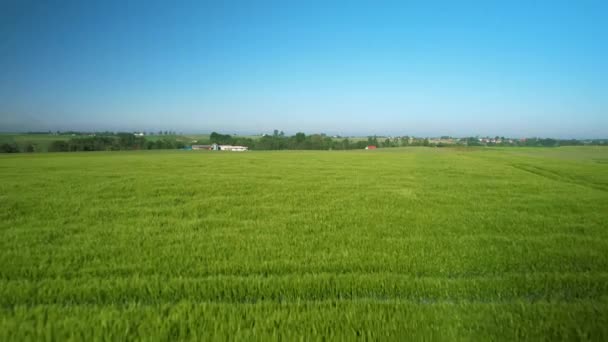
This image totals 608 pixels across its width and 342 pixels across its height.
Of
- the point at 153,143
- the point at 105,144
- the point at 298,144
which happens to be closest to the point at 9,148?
the point at 105,144

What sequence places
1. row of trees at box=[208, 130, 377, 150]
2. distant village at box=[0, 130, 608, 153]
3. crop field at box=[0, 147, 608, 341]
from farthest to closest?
row of trees at box=[208, 130, 377, 150]
distant village at box=[0, 130, 608, 153]
crop field at box=[0, 147, 608, 341]

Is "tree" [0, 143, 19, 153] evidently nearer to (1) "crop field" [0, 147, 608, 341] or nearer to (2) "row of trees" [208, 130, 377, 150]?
(2) "row of trees" [208, 130, 377, 150]

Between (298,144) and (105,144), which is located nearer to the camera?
(105,144)

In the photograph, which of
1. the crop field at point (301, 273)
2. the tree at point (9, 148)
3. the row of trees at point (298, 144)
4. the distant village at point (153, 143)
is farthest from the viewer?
the row of trees at point (298, 144)

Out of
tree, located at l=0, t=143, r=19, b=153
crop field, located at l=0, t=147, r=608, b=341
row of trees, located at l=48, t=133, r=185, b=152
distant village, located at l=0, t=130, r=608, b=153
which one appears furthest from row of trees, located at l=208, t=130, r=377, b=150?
crop field, located at l=0, t=147, r=608, b=341

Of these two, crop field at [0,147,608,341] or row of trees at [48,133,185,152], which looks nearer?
crop field at [0,147,608,341]

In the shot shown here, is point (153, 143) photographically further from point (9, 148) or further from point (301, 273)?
point (301, 273)

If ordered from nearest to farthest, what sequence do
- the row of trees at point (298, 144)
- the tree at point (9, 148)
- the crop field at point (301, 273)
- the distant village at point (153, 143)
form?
the crop field at point (301, 273) → the tree at point (9, 148) → the distant village at point (153, 143) → the row of trees at point (298, 144)

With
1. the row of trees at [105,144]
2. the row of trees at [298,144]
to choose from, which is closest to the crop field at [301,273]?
the row of trees at [105,144]

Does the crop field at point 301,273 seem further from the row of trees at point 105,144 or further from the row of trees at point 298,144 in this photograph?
the row of trees at point 298,144

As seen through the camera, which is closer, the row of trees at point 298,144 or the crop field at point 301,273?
the crop field at point 301,273

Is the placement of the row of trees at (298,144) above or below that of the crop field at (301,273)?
above

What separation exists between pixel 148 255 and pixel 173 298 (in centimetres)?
168

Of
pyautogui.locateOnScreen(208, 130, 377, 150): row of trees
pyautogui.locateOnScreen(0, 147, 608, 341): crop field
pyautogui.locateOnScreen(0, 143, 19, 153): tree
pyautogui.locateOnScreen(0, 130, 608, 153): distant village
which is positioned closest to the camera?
pyautogui.locateOnScreen(0, 147, 608, 341): crop field
